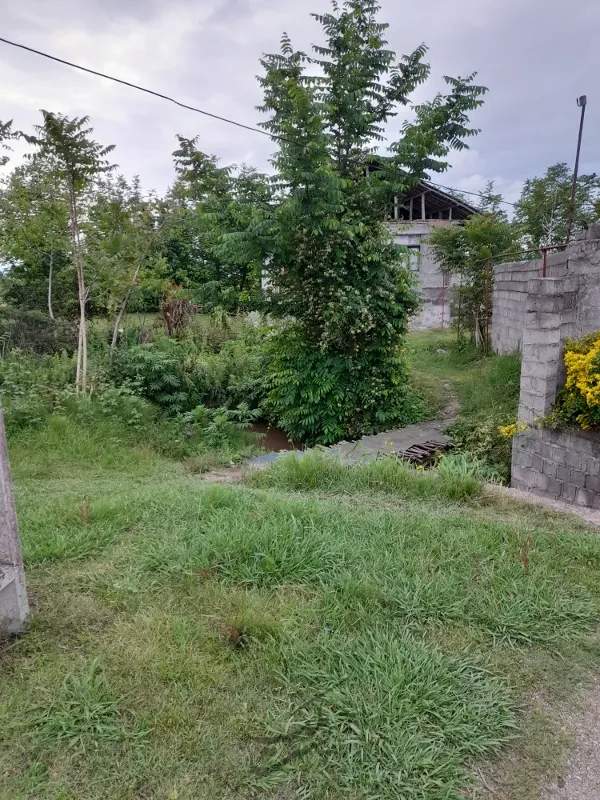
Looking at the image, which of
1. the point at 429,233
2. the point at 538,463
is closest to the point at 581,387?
the point at 538,463

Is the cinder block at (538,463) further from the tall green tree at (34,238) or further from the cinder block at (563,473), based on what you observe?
the tall green tree at (34,238)

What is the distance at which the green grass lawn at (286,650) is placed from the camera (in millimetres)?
1541

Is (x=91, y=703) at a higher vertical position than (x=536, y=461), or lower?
higher

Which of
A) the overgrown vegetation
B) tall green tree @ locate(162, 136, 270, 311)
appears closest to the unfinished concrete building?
the overgrown vegetation

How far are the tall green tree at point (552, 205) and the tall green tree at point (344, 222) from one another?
23.8 feet

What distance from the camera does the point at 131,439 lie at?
6.32 meters

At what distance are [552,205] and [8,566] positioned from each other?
599 inches

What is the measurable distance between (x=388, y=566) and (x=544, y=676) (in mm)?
853

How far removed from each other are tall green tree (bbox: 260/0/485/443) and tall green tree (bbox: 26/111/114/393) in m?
2.40

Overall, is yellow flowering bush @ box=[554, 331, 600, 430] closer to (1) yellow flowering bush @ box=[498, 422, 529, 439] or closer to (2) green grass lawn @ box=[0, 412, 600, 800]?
(1) yellow flowering bush @ box=[498, 422, 529, 439]

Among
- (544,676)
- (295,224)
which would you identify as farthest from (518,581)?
(295,224)

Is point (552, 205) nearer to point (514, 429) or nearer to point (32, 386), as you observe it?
point (514, 429)

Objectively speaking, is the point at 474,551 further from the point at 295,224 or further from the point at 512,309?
the point at 512,309

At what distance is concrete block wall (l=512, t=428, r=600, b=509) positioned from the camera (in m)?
A: 4.41
